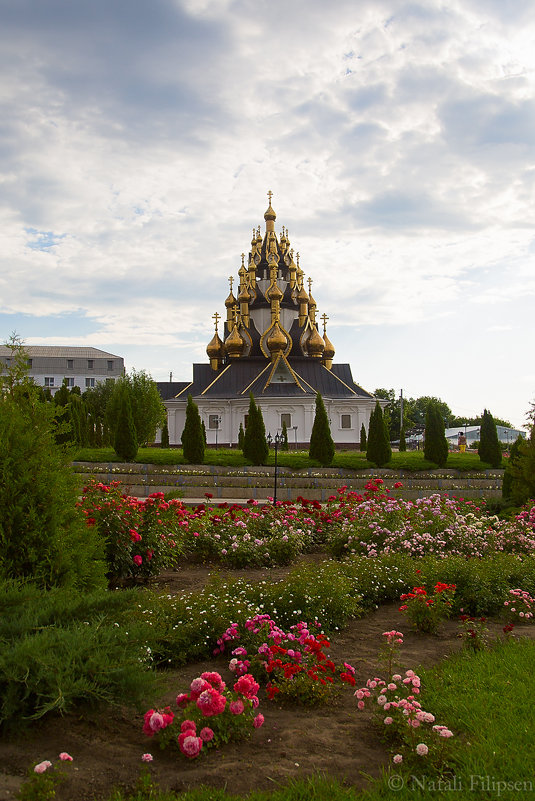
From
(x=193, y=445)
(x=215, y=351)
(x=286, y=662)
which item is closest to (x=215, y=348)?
(x=215, y=351)

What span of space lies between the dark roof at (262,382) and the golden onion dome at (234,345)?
3.80ft

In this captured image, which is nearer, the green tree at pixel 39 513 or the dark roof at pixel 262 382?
the green tree at pixel 39 513

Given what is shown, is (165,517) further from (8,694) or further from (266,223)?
(266,223)

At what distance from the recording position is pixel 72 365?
66.9 metres

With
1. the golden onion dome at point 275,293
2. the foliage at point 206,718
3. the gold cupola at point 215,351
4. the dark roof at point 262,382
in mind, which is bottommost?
the foliage at point 206,718

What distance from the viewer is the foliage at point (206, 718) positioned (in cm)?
318

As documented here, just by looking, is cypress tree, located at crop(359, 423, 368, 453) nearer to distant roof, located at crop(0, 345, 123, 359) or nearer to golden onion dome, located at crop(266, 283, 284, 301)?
golden onion dome, located at crop(266, 283, 284, 301)

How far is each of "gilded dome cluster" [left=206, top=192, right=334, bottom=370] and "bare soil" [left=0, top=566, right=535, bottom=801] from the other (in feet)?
127

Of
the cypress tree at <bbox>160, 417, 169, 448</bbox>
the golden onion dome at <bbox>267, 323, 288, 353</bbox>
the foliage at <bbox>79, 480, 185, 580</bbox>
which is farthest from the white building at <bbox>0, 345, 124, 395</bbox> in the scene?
the foliage at <bbox>79, 480, 185, 580</bbox>

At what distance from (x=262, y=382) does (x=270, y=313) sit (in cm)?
827

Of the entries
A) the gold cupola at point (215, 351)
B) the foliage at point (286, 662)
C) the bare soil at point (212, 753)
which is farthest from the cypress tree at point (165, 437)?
the bare soil at point (212, 753)

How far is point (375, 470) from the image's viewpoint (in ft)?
77.3

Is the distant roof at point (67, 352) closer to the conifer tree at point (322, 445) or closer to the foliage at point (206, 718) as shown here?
the conifer tree at point (322, 445)

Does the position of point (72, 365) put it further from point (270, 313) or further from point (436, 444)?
point (436, 444)
